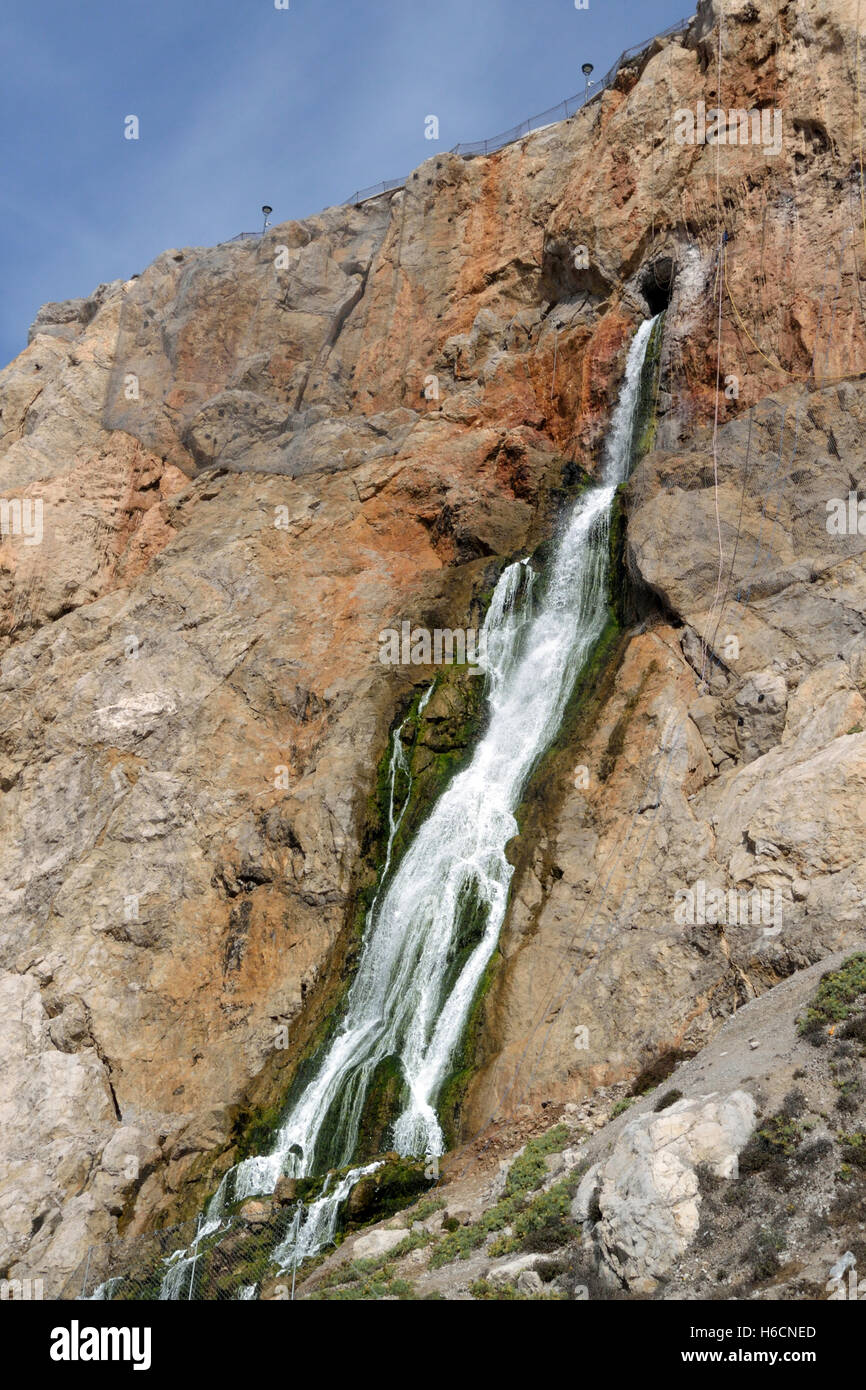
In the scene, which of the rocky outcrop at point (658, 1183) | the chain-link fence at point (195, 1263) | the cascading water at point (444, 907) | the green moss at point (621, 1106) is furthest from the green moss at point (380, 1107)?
the rocky outcrop at point (658, 1183)

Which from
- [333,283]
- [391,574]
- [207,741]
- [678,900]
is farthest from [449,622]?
[333,283]

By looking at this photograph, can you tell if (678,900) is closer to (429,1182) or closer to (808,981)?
(808,981)

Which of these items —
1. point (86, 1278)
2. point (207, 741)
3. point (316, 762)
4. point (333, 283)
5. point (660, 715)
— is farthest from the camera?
point (333, 283)

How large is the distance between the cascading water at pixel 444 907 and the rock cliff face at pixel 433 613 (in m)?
0.95

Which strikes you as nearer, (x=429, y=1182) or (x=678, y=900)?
(x=429, y=1182)

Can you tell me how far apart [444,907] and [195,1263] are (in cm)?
779

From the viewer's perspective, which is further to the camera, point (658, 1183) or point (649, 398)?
point (649, 398)

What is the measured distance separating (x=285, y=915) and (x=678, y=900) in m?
9.72

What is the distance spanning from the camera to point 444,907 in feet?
72.6

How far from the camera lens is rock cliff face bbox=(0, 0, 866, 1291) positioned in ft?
62.7

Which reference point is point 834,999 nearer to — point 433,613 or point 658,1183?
point 658,1183

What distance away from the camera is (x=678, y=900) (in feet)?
61.2

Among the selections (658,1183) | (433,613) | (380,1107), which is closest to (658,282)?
(433,613)

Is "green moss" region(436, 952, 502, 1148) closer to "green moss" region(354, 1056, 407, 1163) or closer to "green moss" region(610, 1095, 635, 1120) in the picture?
"green moss" region(354, 1056, 407, 1163)
